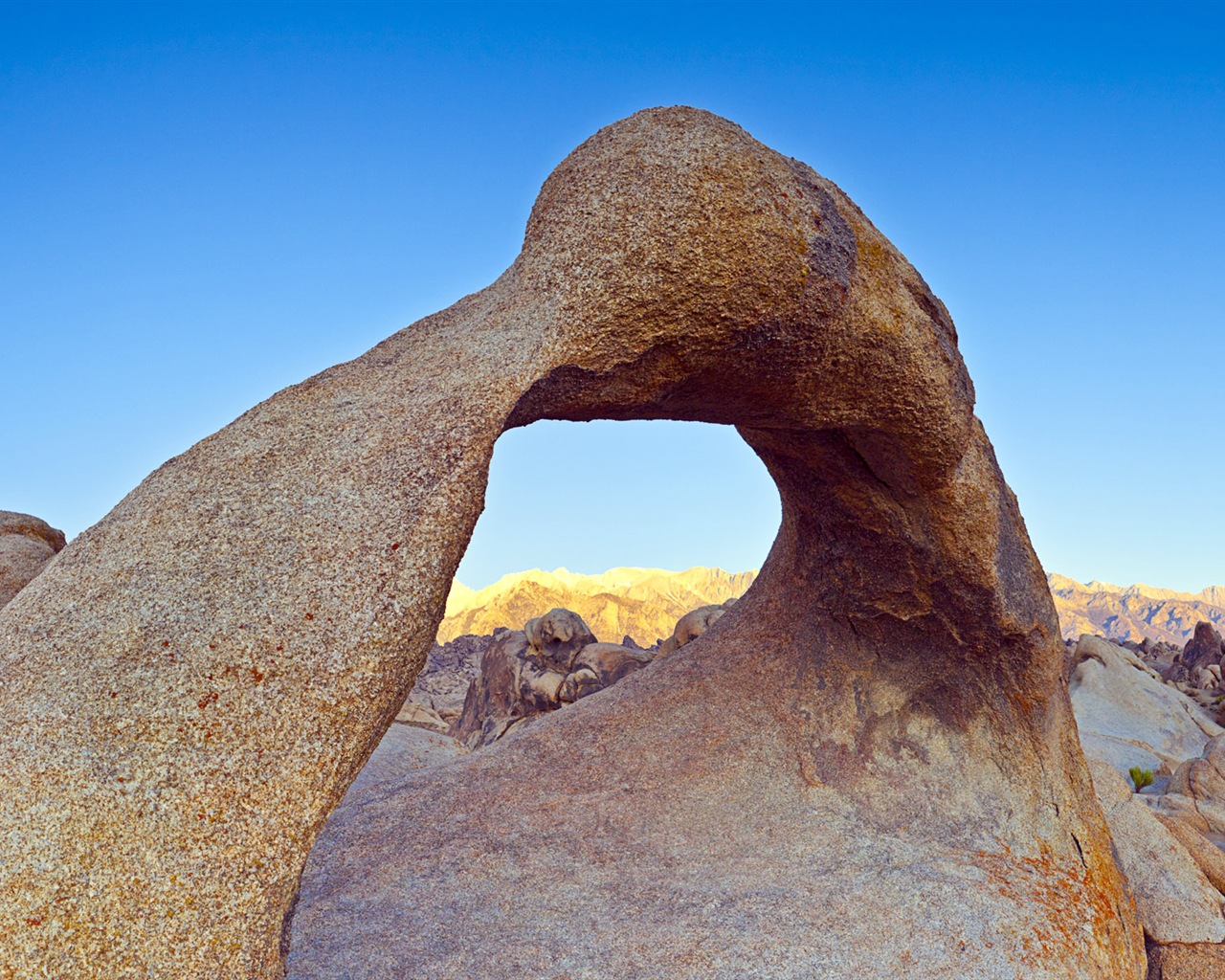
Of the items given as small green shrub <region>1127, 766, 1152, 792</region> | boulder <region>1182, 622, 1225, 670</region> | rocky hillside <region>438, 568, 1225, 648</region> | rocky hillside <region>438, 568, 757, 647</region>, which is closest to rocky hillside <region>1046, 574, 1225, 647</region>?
rocky hillside <region>438, 568, 1225, 648</region>

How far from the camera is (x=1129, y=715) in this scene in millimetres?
13648

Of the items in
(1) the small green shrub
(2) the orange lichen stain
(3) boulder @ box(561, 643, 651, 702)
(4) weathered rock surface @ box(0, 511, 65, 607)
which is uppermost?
(4) weathered rock surface @ box(0, 511, 65, 607)

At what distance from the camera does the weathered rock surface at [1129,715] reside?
12.2m

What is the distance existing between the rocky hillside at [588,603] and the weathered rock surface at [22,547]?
3680cm

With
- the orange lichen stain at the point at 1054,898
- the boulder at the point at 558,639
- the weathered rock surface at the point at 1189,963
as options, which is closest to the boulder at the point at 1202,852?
the weathered rock surface at the point at 1189,963

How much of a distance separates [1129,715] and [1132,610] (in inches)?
4318

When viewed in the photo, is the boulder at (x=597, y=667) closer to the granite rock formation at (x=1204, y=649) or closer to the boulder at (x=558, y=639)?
the boulder at (x=558, y=639)

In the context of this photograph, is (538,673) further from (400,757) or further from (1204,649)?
(1204,649)

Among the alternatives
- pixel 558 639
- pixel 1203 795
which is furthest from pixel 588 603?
pixel 1203 795

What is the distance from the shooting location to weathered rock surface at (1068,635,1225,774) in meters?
12.2

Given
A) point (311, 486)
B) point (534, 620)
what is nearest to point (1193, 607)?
point (534, 620)

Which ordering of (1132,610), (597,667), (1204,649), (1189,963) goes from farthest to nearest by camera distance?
1. (1132,610)
2. (1204,649)
3. (597,667)
4. (1189,963)

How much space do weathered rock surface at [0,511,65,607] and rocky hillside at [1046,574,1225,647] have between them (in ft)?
315

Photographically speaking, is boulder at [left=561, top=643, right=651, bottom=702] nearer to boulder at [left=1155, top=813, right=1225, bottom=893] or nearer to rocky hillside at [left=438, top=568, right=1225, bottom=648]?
boulder at [left=1155, top=813, right=1225, bottom=893]
